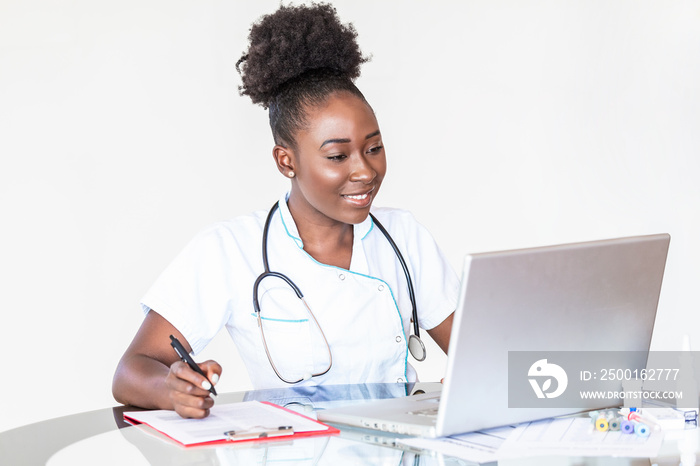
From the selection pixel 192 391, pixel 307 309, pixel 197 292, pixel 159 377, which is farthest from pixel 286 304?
pixel 192 391

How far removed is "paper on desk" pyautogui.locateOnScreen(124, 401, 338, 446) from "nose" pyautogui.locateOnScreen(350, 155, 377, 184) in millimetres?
548

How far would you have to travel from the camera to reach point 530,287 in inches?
41.5

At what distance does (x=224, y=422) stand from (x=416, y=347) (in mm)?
589

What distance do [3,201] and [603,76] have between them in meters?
2.37

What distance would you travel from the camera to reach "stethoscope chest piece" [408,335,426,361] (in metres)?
1.74

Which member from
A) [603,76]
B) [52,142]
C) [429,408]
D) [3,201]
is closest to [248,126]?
[52,142]

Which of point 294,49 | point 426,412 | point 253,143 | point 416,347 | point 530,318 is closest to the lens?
point 530,318

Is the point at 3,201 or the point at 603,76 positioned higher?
the point at 603,76

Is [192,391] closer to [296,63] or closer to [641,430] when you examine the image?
[641,430]

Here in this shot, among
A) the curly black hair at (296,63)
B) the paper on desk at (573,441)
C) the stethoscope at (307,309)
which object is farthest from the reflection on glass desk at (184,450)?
the curly black hair at (296,63)

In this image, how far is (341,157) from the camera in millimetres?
1788

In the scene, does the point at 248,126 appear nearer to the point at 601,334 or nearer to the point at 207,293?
the point at 207,293

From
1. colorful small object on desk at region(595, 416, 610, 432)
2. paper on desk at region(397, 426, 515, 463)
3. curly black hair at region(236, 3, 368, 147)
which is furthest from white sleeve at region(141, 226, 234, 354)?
colorful small object on desk at region(595, 416, 610, 432)

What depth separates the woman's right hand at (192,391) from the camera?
4.25 ft
